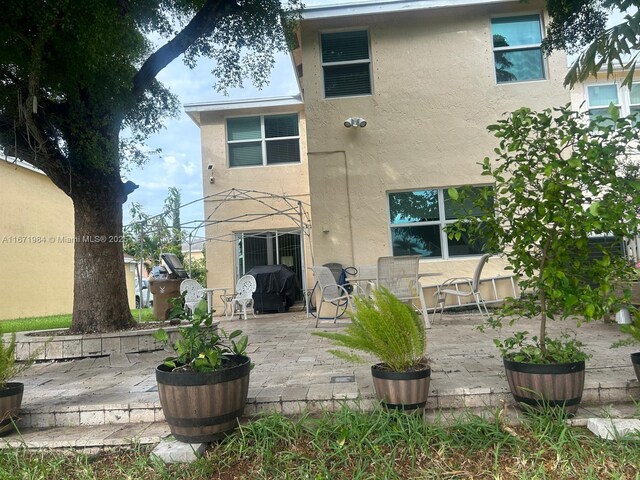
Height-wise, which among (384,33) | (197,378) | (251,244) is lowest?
(197,378)

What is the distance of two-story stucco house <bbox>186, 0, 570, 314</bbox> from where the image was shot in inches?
293

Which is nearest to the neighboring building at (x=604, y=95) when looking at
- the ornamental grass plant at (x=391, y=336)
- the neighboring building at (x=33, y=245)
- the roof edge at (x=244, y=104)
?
the roof edge at (x=244, y=104)

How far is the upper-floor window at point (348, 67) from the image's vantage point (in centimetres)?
776

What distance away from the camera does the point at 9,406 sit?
271cm

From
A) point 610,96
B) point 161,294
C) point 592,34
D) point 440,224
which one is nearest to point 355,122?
point 440,224

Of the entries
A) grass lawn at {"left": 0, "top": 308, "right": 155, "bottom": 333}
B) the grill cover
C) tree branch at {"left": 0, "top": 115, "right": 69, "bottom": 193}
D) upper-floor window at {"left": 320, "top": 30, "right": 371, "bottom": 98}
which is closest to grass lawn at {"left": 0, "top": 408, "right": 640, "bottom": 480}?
tree branch at {"left": 0, "top": 115, "right": 69, "bottom": 193}

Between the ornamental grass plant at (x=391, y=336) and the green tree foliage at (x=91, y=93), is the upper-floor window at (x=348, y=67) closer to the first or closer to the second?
the green tree foliage at (x=91, y=93)

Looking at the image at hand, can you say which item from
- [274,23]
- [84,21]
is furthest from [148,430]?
[274,23]

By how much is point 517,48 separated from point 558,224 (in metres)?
6.42

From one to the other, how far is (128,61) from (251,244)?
237 inches

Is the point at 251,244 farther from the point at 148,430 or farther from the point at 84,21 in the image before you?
the point at 148,430

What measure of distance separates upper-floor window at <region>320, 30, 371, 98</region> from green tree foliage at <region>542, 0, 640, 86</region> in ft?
9.89

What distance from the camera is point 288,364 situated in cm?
390

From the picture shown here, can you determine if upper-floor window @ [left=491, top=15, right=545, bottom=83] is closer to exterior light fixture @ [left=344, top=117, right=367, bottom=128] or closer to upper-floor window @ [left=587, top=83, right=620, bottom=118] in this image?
exterior light fixture @ [left=344, top=117, right=367, bottom=128]
